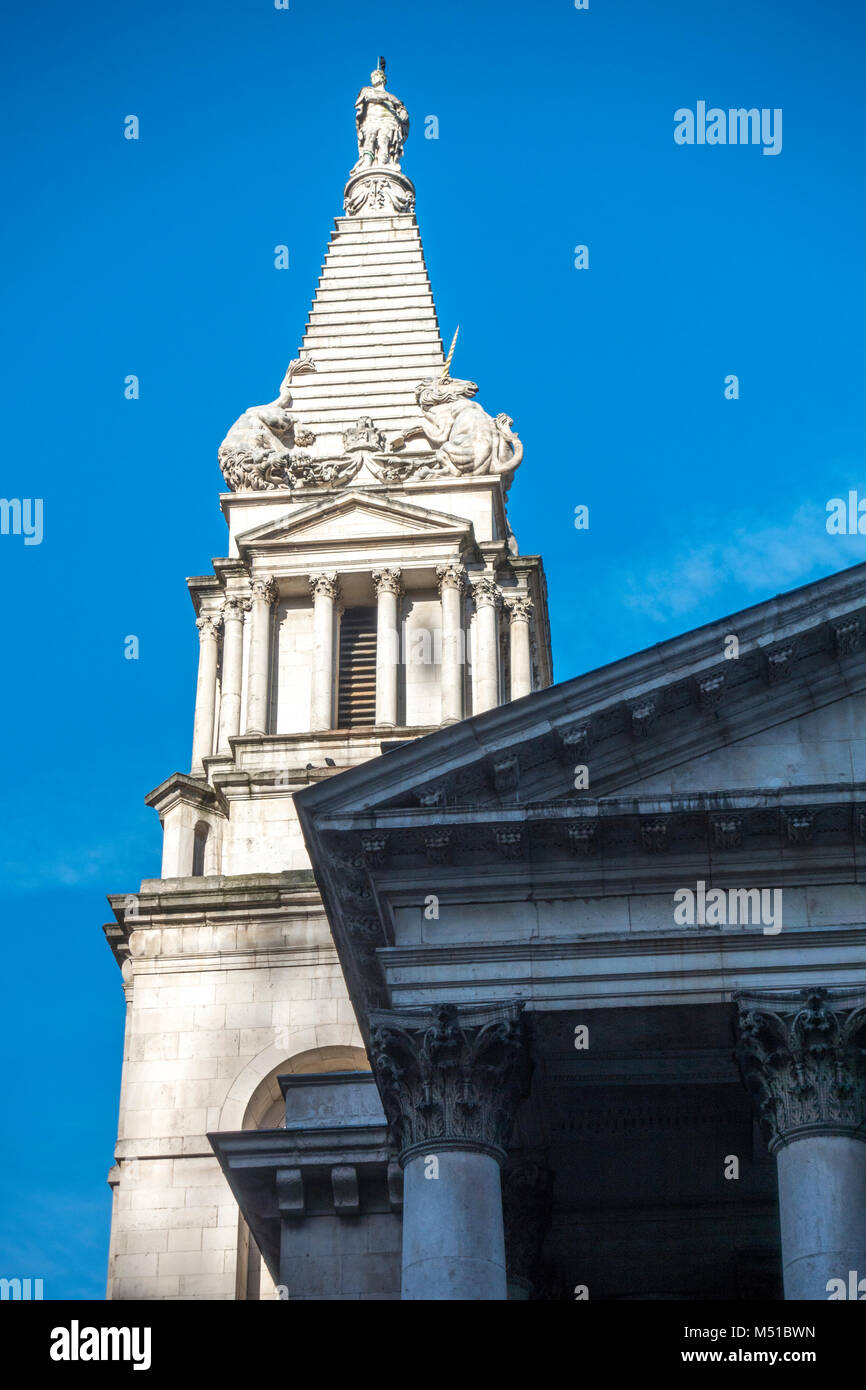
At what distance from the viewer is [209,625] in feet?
187

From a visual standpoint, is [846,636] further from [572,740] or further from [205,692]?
[205,692]

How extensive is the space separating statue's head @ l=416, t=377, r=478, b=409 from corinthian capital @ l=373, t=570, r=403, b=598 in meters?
6.54

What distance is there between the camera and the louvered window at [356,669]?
54844mm

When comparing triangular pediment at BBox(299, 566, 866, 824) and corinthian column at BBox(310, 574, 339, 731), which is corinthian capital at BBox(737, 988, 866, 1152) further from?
Result: corinthian column at BBox(310, 574, 339, 731)

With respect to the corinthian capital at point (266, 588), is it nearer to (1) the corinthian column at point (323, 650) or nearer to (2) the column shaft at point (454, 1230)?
(1) the corinthian column at point (323, 650)

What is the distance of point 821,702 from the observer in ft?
114

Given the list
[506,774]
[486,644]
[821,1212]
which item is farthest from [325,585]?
[821,1212]

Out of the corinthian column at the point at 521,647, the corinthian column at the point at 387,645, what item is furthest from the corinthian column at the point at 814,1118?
the corinthian column at the point at 521,647

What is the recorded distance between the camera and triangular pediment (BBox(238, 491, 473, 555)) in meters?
56.3

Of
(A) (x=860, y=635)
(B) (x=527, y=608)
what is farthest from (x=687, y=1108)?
(B) (x=527, y=608)

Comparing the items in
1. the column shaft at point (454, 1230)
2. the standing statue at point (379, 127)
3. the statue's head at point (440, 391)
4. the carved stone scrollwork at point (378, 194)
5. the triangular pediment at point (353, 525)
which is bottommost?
the column shaft at point (454, 1230)

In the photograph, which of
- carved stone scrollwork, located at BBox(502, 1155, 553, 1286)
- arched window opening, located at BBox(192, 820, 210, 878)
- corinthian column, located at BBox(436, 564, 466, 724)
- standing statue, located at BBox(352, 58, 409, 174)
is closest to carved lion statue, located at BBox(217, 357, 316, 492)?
corinthian column, located at BBox(436, 564, 466, 724)

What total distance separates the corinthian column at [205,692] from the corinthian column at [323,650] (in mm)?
2483

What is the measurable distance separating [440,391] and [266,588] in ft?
25.9
